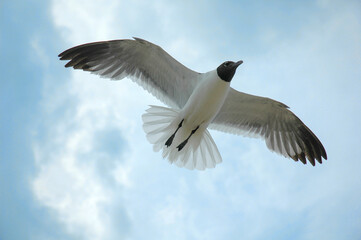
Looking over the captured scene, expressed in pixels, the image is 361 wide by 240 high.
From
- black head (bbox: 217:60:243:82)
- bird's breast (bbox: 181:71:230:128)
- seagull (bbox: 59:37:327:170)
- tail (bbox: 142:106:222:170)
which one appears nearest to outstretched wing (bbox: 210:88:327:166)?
seagull (bbox: 59:37:327:170)

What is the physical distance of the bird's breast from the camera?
6.14m

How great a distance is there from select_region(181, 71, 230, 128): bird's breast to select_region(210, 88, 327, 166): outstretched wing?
68 cm

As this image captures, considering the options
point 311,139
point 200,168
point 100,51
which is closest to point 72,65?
point 100,51

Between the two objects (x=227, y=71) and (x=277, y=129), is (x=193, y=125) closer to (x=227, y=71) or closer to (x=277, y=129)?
(x=227, y=71)

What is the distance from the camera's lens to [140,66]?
21.7ft

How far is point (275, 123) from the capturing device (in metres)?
7.07

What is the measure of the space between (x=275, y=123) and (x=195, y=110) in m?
1.54

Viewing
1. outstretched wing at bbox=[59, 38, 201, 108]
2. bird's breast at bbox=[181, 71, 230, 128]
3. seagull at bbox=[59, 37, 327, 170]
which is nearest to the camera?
bird's breast at bbox=[181, 71, 230, 128]

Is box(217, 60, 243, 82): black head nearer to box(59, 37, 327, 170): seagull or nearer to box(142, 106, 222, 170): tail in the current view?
box(59, 37, 327, 170): seagull

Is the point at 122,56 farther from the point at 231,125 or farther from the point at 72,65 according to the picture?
the point at 231,125

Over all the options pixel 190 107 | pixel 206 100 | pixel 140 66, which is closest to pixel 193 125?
pixel 190 107

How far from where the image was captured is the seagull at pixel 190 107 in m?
6.24

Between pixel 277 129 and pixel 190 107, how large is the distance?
1.67 m

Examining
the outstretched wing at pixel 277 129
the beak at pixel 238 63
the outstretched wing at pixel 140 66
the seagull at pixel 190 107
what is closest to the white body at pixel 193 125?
the seagull at pixel 190 107
